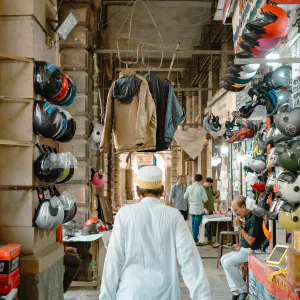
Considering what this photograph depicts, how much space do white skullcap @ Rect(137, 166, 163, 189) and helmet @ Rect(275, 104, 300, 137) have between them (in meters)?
1.48

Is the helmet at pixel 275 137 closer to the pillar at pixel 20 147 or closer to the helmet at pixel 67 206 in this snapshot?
the helmet at pixel 67 206

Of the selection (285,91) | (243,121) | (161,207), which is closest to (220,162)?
(243,121)

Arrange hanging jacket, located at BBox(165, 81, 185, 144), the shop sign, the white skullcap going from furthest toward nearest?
the shop sign
hanging jacket, located at BBox(165, 81, 185, 144)
the white skullcap

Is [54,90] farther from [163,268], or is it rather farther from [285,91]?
[285,91]

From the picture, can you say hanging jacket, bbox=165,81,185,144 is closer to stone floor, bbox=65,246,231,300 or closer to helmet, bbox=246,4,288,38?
helmet, bbox=246,4,288,38

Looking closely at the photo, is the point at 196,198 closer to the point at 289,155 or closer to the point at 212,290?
the point at 212,290

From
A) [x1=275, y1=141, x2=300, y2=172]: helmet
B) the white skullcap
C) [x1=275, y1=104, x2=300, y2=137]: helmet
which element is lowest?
the white skullcap

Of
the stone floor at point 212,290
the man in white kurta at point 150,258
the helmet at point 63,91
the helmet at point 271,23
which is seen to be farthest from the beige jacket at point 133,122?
the stone floor at point 212,290

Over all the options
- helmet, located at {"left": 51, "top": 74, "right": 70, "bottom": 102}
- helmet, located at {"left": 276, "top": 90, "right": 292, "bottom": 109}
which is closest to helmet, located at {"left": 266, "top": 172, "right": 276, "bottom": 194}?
helmet, located at {"left": 276, "top": 90, "right": 292, "bottom": 109}

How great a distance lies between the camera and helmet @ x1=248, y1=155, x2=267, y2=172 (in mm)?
5824

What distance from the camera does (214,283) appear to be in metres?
6.77

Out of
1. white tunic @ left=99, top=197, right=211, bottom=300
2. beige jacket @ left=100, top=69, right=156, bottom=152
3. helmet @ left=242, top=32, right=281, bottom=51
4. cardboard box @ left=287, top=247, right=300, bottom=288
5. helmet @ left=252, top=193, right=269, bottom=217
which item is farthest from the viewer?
helmet @ left=252, top=193, right=269, bottom=217

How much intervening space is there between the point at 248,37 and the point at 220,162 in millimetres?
8412

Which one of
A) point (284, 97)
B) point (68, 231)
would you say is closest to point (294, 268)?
point (284, 97)
